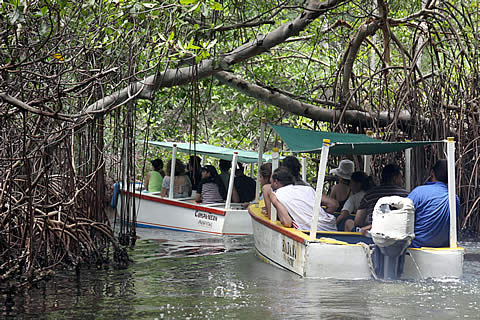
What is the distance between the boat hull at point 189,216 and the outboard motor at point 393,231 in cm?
490

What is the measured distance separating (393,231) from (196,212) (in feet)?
18.8

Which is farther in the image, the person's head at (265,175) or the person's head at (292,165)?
the person's head at (265,175)

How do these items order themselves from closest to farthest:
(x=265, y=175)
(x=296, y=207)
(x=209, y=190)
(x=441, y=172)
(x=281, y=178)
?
(x=441, y=172), (x=296, y=207), (x=281, y=178), (x=265, y=175), (x=209, y=190)

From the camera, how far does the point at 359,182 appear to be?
26.9 ft

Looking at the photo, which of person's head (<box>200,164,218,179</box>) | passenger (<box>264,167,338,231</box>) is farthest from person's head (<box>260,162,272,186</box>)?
person's head (<box>200,164,218,179</box>)

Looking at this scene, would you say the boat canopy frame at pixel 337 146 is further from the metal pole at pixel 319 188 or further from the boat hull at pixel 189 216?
the boat hull at pixel 189 216

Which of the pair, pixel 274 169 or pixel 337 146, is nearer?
pixel 337 146

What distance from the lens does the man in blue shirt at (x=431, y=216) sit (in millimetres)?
6527

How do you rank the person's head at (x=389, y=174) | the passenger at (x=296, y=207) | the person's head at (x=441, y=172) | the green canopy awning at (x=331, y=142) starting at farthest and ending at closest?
1. the person's head at (x=389, y=174)
2. the passenger at (x=296, y=207)
3. the green canopy awning at (x=331, y=142)
4. the person's head at (x=441, y=172)

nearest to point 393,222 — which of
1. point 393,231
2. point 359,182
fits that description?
point 393,231

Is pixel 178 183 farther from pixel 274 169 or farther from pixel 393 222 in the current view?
pixel 393 222

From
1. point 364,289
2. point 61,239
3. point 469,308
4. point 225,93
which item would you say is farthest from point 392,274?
point 225,93

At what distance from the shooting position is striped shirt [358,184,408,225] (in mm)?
7430

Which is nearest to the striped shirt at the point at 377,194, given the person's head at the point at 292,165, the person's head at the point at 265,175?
the person's head at the point at 292,165
